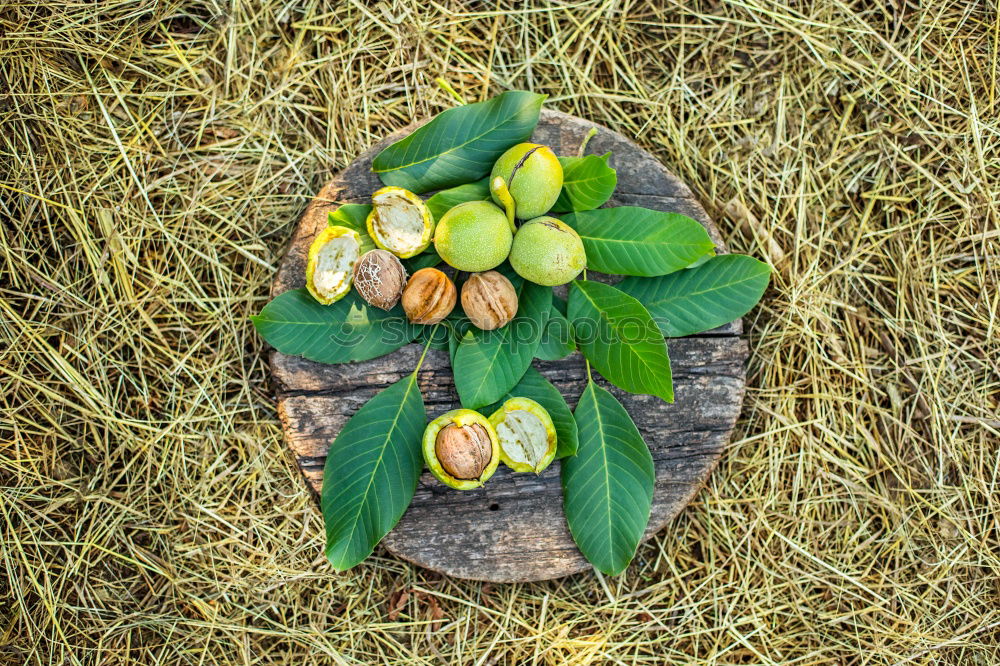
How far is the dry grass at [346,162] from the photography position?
1.95 metres

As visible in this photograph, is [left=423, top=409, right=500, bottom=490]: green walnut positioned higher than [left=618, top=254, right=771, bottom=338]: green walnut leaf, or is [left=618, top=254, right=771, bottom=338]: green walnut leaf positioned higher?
[left=618, top=254, right=771, bottom=338]: green walnut leaf

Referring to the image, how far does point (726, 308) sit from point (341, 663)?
1.49 m

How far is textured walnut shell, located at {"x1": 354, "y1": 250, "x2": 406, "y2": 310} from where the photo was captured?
1.66 m

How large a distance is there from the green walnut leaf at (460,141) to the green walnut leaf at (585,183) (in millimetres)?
160

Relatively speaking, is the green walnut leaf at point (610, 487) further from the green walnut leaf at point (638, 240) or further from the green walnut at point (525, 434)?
the green walnut leaf at point (638, 240)

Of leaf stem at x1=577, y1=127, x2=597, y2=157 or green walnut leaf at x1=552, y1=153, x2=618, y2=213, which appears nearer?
green walnut leaf at x1=552, y1=153, x2=618, y2=213

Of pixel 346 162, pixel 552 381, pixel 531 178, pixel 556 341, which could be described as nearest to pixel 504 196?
pixel 531 178

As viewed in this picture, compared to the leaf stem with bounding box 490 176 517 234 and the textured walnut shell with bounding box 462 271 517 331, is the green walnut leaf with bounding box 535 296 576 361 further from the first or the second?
the leaf stem with bounding box 490 176 517 234

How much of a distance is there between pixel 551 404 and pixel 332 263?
69cm

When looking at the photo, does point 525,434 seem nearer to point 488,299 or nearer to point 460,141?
point 488,299

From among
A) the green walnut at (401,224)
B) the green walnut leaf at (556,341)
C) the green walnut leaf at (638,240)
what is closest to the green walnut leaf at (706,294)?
the green walnut leaf at (638,240)

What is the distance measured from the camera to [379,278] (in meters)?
1.66

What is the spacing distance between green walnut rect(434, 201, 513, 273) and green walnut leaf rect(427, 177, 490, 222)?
0.28 ft

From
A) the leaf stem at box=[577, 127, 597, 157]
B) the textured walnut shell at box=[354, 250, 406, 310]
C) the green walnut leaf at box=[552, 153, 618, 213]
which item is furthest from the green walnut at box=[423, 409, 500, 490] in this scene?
the leaf stem at box=[577, 127, 597, 157]
